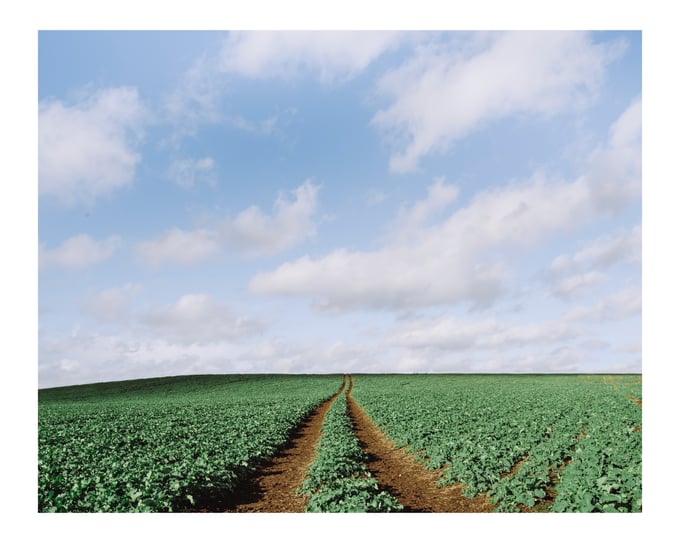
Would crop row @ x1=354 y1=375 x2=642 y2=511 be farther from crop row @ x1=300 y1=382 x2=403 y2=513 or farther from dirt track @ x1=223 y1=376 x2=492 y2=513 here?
crop row @ x1=300 y1=382 x2=403 y2=513

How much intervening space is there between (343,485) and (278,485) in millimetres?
3586

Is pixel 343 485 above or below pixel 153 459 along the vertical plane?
above

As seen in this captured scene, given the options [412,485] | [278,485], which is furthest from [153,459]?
[412,485]

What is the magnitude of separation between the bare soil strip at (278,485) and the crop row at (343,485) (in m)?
0.57

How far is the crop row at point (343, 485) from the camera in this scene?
10.4 meters

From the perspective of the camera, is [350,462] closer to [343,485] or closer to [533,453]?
[343,485]

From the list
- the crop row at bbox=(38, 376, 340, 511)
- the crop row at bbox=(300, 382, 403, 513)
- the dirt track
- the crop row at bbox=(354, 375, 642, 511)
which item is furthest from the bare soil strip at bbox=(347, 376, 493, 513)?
the crop row at bbox=(38, 376, 340, 511)

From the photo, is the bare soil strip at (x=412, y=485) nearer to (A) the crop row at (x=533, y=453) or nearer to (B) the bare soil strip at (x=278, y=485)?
(A) the crop row at (x=533, y=453)

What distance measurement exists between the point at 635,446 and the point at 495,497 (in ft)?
33.3

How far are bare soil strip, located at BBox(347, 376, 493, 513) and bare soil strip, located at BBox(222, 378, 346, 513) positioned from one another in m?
2.77

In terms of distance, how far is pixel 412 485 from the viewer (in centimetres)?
1413

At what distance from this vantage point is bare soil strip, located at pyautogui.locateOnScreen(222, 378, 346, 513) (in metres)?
12.4
